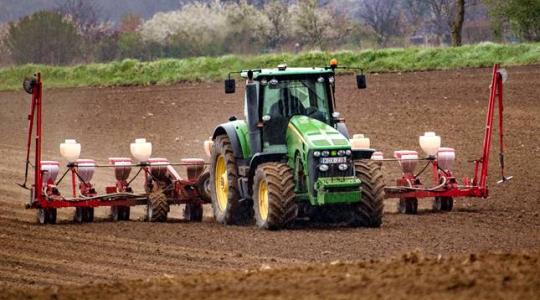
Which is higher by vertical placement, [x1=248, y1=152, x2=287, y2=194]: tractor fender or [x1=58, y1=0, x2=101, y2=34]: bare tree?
[x1=58, y1=0, x2=101, y2=34]: bare tree

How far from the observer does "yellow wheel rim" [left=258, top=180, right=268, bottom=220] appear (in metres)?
18.0

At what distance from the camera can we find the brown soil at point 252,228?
13.8 metres

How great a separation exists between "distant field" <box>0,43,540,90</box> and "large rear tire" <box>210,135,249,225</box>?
57.0ft

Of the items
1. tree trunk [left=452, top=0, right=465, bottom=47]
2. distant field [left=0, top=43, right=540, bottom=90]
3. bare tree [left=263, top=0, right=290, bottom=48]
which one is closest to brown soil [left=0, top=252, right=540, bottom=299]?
distant field [left=0, top=43, right=540, bottom=90]

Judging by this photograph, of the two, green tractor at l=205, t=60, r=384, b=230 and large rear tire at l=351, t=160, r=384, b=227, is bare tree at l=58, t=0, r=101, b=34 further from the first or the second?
large rear tire at l=351, t=160, r=384, b=227

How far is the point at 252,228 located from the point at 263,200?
435mm

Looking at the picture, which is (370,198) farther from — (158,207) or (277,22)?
(277,22)

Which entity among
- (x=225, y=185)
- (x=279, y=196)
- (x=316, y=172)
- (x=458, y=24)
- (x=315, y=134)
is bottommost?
(x=279, y=196)

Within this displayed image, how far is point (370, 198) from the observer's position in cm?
1773

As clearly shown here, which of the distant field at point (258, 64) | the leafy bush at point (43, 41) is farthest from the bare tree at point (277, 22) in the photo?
the distant field at point (258, 64)

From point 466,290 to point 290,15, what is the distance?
1879 inches

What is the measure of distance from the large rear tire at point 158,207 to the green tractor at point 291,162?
0.67 metres

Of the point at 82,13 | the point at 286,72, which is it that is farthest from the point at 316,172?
the point at 82,13

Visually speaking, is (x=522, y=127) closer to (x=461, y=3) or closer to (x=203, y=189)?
(x=203, y=189)
